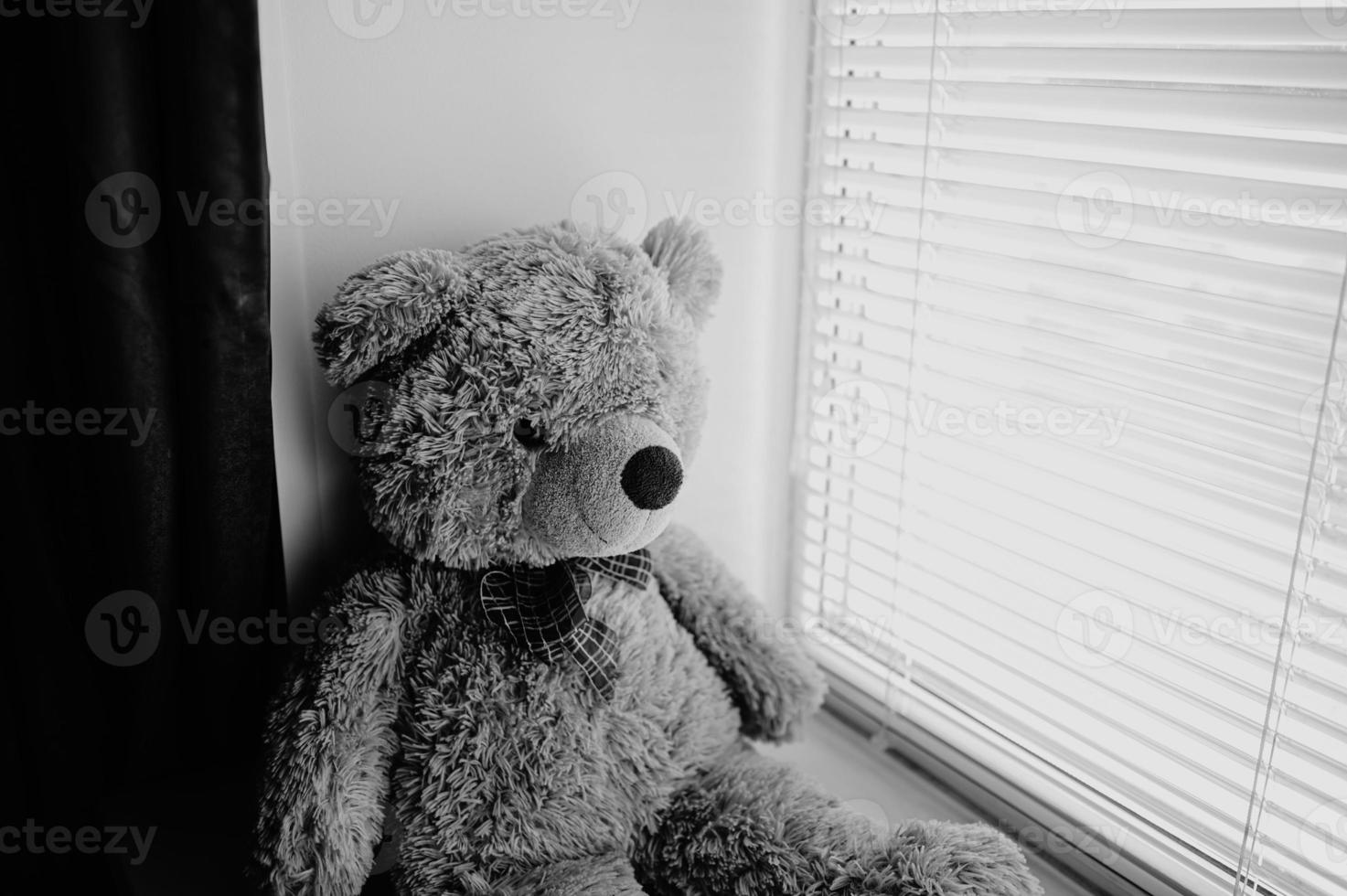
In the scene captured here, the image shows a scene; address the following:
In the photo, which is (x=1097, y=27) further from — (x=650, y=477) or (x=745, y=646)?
(x=745, y=646)

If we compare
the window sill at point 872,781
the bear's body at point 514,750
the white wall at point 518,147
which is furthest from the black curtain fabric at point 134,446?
the window sill at point 872,781

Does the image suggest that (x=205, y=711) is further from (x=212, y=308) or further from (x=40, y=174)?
(x=40, y=174)

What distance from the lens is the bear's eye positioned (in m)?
1.00

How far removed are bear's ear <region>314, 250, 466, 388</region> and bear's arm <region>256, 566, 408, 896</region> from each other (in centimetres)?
23

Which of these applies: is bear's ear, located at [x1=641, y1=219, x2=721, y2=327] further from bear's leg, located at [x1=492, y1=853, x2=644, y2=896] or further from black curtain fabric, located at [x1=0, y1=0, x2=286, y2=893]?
bear's leg, located at [x1=492, y1=853, x2=644, y2=896]

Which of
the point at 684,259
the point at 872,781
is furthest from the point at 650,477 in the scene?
the point at 872,781

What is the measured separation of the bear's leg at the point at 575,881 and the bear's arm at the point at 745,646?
25 cm

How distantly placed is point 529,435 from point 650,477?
0.12m

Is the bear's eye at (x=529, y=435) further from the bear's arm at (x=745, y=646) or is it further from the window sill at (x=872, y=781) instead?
the window sill at (x=872, y=781)

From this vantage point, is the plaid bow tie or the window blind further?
the plaid bow tie

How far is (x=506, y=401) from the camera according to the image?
3.23 feet

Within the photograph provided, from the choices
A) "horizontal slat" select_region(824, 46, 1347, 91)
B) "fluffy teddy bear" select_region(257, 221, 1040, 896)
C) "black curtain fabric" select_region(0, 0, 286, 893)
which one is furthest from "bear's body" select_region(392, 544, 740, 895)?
"horizontal slat" select_region(824, 46, 1347, 91)

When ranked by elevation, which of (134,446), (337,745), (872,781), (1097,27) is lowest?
(872,781)

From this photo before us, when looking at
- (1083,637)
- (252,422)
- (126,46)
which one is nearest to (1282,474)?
(1083,637)
